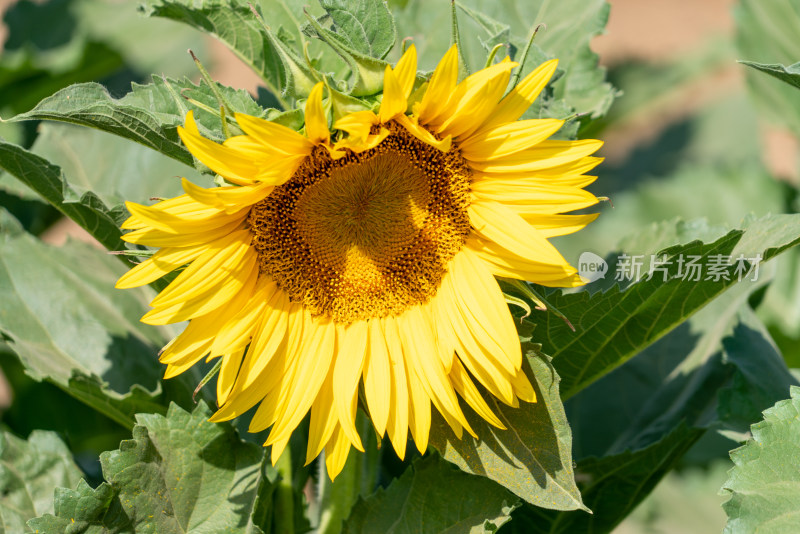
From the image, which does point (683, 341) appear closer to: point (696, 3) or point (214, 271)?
point (214, 271)

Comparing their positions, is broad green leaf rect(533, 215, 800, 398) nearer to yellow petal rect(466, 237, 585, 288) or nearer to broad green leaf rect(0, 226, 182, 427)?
yellow petal rect(466, 237, 585, 288)

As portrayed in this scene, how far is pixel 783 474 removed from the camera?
1239 mm

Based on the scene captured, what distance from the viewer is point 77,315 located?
1772 millimetres

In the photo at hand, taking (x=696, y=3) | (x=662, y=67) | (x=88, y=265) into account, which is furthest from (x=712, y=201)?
(x=696, y=3)

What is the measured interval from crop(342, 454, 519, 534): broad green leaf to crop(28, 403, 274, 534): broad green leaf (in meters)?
0.18

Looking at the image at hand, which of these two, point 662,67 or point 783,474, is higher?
point 783,474

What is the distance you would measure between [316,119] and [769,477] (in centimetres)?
82

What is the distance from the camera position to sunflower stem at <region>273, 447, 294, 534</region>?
1.52 metres

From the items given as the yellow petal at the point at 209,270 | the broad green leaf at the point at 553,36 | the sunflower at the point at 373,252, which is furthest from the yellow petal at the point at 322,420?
the broad green leaf at the point at 553,36

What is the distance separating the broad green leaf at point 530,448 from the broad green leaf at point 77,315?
0.62 metres

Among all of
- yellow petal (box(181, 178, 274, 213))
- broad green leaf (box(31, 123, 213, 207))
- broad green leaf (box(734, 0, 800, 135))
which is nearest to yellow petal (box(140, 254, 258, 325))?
yellow petal (box(181, 178, 274, 213))

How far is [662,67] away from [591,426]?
437 centimetres

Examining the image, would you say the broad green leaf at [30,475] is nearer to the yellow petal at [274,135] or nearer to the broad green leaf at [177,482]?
the broad green leaf at [177,482]

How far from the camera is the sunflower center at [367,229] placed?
50.3 inches
